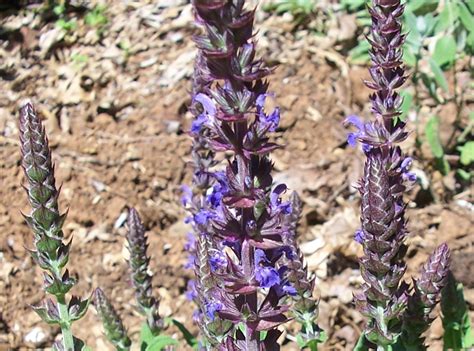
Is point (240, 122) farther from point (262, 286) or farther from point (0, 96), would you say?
point (0, 96)

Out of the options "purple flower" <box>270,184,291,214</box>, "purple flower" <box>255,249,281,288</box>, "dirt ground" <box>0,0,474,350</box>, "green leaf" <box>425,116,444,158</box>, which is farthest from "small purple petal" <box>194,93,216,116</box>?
"green leaf" <box>425,116,444,158</box>

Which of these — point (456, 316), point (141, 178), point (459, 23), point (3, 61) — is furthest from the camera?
point (3, 61)

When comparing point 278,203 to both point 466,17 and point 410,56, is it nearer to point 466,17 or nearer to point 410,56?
point 466,17

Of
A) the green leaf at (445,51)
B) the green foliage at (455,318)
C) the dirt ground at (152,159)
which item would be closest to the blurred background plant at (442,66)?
the green leaf at (445,51)

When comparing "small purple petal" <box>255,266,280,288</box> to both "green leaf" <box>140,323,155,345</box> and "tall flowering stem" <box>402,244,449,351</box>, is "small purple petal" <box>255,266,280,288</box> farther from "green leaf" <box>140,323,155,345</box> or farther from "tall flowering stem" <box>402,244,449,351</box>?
"green leaf" <box>140,323,155,345</box>

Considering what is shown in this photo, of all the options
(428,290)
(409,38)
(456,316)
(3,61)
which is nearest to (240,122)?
(428,290)

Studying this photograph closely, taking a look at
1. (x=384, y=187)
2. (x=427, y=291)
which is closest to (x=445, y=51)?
(x=427, y=291)
